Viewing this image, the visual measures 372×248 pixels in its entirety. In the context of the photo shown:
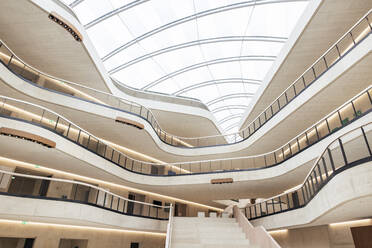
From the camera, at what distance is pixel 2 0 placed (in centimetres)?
1262

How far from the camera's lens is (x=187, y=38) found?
24.0m

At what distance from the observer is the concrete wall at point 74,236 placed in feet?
43.7

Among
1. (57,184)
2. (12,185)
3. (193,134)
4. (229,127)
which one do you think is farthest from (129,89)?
(229,127)

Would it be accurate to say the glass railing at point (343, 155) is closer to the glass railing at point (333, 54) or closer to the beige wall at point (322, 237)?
the beige wall at point (322, 237)

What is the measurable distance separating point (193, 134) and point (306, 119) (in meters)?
16.0

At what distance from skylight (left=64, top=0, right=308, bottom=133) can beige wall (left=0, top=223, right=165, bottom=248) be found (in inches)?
604

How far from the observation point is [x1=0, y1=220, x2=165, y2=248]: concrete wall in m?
13.3

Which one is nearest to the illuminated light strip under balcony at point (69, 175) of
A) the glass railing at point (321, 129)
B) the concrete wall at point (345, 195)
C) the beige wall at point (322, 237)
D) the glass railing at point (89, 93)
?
the glass railing at point (321, 129)

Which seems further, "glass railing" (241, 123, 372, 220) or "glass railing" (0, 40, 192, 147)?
"glass railing" (0, 40, 192, 147)

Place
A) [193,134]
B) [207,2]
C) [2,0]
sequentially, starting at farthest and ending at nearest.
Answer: [193,134], [207,2], [2,0]

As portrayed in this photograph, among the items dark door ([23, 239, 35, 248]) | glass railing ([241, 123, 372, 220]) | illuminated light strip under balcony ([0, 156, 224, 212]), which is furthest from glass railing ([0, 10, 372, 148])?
dark door ([23, 239, 35, 248])

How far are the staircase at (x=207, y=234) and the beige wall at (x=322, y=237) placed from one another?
360 cm

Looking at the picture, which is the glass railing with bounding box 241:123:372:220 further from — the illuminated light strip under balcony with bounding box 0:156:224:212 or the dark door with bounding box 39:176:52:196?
Result: the illuminated light strip under balcony with bounding box 0:156:224:212

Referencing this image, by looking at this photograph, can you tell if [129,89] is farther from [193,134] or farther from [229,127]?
[229,127]
